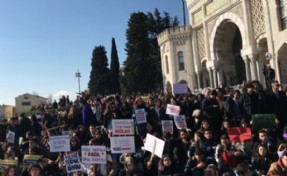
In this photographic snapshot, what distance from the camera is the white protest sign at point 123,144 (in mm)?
9344

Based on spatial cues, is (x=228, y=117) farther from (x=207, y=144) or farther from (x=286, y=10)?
(x=286, y=10)

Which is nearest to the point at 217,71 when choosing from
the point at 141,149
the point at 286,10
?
the point at 286,10

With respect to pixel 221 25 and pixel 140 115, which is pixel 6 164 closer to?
pixel 140 115

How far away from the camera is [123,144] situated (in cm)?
941

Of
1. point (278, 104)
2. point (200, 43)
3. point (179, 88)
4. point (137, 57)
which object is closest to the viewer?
point (278, 104)

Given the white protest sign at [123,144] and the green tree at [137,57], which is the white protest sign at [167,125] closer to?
the white protest sign at [123,144]

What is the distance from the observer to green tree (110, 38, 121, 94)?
177ft

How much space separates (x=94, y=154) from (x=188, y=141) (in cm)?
256

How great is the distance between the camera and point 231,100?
1149cm

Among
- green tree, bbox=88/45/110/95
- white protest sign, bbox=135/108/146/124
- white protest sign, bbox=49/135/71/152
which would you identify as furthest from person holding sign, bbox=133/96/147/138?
green tree, bbox=88/45/110/95

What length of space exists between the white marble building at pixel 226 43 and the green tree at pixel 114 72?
1492 cm

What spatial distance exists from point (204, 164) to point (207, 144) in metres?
0.83

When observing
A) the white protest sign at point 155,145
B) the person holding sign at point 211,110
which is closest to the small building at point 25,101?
the person holding sign at point 211,110

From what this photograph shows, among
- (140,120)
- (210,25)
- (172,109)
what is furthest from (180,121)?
(210,25)
